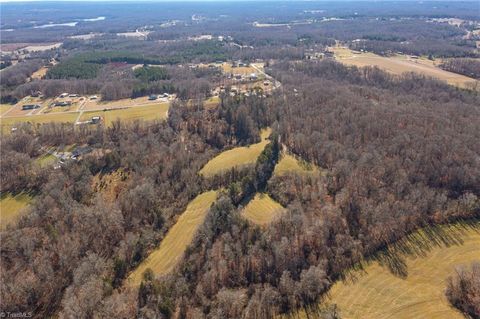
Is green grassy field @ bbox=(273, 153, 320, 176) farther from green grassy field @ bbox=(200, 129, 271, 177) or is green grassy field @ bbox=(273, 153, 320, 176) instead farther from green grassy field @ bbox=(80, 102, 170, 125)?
green grassy field @ bbox=(80, 102, 170, 125)

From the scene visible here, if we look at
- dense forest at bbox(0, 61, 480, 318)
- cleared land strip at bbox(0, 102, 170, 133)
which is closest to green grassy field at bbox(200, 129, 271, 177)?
dense forest at bbox(0, 61, 480, 318)

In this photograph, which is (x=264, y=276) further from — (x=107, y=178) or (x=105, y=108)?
(x=105, y=108)

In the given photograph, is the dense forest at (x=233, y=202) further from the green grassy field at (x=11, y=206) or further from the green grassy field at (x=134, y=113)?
the green grassy field at (x=134, y=113)

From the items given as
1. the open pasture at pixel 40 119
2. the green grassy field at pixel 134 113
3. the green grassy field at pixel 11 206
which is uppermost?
the green grassy field at pixel 134 113

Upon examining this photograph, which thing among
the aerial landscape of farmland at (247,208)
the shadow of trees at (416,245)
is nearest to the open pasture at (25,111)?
the aerial landscape of farmland at (247,208)

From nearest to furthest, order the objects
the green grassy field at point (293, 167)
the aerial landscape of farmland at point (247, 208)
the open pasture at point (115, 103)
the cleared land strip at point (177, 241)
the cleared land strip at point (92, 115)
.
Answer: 1. the aerial landscape of farmland at point (247, 208)
2. the cleared land strip at point (177, 241)
3. the green grassy field at point (293, 167)
4. the cleared land strip at point (92, 115)
5. the open pasture at point (115, 103)

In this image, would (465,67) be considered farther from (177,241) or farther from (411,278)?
(177,241)
